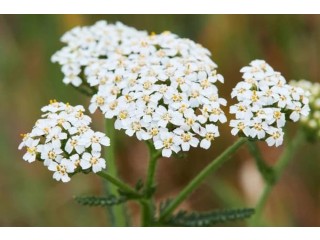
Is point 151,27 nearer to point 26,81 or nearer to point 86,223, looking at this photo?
point 26,81

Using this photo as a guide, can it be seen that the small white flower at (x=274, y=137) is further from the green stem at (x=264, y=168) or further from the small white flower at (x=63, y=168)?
the small white flower at (x=63, y=168)

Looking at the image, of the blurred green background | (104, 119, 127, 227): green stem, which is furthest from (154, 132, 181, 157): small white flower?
the blurred green background

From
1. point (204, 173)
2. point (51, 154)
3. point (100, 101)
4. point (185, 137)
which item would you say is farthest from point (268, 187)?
point (51, 154)

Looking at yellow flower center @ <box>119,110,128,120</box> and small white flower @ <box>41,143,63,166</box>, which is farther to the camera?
yellow flower center @ <box>119,110,128,120</box>

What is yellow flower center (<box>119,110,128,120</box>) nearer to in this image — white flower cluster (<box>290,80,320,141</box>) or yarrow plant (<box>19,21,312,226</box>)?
yarrow plant (<box>19,21,312,226</box>)

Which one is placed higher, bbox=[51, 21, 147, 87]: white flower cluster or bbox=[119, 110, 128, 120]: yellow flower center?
bbox=[51, 21, 147, 87]: white flower cluster

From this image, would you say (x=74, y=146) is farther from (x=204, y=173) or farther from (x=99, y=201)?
(x=204, y=173)

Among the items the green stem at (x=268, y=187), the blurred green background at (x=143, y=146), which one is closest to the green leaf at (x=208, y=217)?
the green stem at (x=268, y=187)
